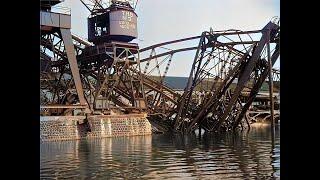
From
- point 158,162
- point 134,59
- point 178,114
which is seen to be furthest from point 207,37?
point 158,162

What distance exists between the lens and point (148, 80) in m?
48.8

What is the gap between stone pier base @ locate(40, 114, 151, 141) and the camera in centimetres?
3447

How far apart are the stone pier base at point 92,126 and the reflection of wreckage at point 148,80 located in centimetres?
119

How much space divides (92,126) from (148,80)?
13.7 meters

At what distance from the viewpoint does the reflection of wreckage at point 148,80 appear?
36.8 m

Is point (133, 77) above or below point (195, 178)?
above

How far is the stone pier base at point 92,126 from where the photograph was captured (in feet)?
113

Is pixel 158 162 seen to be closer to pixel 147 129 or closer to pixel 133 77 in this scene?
pixel 147 129

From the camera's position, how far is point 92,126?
36.3 metres

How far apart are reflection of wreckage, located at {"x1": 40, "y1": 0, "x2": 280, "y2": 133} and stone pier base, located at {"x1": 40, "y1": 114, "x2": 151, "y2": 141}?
1192 millimetres

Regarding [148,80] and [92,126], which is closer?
[92,126]

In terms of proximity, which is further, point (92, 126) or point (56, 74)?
point (56, 74)

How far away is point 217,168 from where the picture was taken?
14.4m
